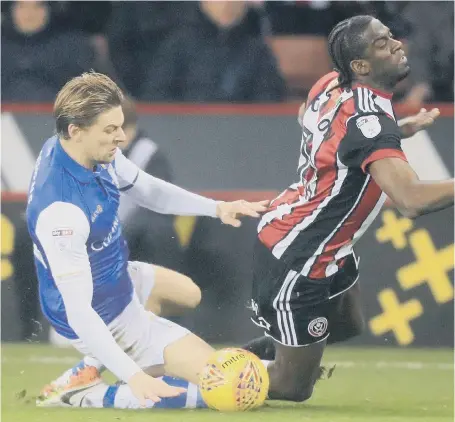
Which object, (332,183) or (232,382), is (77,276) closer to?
(232,382)

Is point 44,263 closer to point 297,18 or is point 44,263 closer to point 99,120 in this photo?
point 99,120

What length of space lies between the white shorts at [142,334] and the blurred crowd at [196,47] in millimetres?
3251

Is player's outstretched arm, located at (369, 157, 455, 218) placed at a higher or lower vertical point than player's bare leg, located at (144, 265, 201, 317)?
higher

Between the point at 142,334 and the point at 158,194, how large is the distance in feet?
2.22

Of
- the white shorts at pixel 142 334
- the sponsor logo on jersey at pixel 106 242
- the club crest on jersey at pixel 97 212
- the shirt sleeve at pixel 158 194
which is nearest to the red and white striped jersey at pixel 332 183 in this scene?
the shirt sleeve at pixel 158 194

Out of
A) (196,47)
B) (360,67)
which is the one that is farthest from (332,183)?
(196,47)

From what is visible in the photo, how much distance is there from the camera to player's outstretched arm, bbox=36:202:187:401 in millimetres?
5320

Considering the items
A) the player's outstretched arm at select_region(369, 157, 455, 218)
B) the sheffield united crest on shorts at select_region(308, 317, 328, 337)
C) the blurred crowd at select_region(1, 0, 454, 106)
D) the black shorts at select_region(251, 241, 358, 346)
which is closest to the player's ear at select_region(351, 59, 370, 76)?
the player's outstretched arm at select_region(369, 157, 455, 218)

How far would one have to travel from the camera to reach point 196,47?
9148 millimetres

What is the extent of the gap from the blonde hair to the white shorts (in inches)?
36.8

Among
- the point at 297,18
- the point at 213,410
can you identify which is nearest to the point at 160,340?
the point at 213,410

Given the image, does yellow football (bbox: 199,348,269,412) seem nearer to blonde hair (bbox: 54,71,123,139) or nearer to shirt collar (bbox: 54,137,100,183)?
shirt collar (bbox: 54,137,100,183)

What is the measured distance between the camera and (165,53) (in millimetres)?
9258

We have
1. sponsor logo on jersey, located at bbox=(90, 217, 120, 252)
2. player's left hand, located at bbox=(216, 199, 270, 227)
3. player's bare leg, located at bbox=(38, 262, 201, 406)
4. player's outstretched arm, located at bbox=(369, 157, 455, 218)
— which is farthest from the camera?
player's bare leg, located at bbox=(38, 262, 201, 406)
